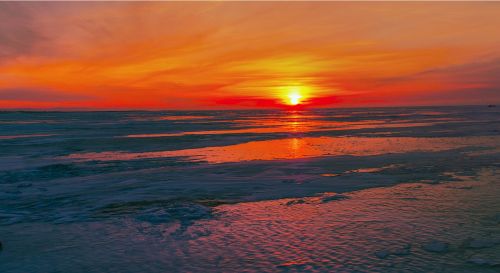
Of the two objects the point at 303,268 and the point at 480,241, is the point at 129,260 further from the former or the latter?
the point at 480,241

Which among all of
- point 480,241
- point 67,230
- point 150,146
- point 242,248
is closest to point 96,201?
point 67,230

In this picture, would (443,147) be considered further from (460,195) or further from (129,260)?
(129,260)

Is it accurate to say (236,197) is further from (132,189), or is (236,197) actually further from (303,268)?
(303,268)

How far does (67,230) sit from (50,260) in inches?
63.3

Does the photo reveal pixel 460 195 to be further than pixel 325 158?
No

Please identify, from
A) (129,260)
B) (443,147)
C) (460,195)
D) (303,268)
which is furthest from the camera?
(443,147)

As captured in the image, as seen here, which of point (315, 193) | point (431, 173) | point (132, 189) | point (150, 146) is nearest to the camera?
point (315, 193)

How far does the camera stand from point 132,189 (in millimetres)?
11914

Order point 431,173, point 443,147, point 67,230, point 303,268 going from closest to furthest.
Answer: point 303,268 < point 67,230 < point 431,173 < point 443,147

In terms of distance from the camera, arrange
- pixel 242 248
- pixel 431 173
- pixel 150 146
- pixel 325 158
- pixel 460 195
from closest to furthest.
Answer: pixel 242 248 → pixel 460 195 → pixel 431 173 → pixel 325 158 → pixel 150 146

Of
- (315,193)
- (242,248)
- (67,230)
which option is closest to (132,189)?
(67,230)

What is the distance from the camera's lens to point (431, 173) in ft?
44.2

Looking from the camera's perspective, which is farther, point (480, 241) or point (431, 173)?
point (431, 173)

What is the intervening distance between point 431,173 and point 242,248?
8960 millimetres
